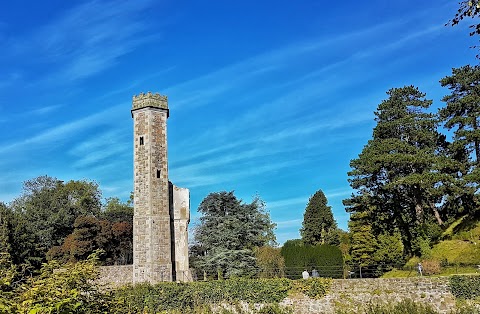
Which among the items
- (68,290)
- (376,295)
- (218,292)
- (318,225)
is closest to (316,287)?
(376,295)

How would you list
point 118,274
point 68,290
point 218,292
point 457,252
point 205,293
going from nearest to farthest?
point 68,290
point 218,292
point 205,293
point 457,252
point 118,274

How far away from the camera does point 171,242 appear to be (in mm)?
27688

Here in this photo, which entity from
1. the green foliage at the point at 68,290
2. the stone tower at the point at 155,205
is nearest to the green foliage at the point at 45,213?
the stone tower at the point at 155,205

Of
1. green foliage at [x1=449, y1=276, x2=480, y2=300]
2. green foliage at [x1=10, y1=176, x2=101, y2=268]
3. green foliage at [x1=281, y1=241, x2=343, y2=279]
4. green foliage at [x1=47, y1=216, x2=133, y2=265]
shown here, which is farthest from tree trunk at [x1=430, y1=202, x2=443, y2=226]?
green foliage at [x1=10, y1=176, x2=101, y2=268]

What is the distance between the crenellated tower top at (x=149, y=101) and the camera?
27922 millimetres

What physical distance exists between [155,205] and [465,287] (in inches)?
647

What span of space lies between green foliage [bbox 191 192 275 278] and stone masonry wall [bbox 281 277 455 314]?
13.8m

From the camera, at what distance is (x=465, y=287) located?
1642 cm

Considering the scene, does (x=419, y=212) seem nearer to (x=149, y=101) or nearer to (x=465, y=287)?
(x=465, y=287)

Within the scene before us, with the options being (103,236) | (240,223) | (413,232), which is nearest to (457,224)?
(413,232)

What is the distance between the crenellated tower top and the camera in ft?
91.6

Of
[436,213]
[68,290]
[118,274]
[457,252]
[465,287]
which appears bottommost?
[465,287]

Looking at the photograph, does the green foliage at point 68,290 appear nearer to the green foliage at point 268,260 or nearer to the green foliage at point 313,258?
the green foliage at point 268,260

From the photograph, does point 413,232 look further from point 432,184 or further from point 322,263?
point 322,263
